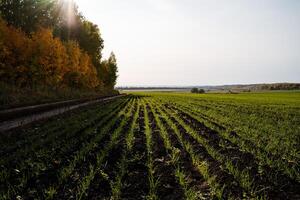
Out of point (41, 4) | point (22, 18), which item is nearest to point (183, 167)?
point (22, 18)

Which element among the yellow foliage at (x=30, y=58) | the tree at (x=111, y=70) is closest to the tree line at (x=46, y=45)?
the yellow foliage at (x=30, y=58)

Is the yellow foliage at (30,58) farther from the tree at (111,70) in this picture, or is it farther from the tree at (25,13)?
the tree at (111,70)

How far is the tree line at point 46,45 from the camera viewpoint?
2850 centimetres

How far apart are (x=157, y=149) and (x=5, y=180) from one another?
4.61 m

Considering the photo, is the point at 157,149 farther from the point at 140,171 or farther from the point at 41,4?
the point at 41,4

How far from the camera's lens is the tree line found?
93.5 ft

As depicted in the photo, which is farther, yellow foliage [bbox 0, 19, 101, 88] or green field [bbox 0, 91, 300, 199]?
yellow foliage [bbox 0, 19, 101, 88]

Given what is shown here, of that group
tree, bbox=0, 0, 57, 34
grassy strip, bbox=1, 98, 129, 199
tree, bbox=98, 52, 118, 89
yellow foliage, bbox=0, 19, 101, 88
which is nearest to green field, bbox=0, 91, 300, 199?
grassy strip, bbox=1, 98, 129, 199

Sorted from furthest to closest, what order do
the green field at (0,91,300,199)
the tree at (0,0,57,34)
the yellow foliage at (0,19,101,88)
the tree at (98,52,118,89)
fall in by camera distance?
the tree at (98,52,118,89) → the tree at (0,0,57,34) → the yellow foliage at (0,19,101,88) → the green field at (0,91,300,199)

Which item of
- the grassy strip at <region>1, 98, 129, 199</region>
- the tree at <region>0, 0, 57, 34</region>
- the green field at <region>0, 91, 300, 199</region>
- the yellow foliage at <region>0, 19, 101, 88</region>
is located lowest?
the green field at <region>0, 91, 300, 199</region>

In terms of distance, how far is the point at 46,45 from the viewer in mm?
30172

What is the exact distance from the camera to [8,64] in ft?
89.0

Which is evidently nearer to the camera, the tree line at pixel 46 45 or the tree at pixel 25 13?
the tree line at pixel 46 45

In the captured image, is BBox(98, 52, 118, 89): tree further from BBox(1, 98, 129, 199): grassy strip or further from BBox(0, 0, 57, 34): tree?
BBox(1, 98, 129, 199): grassy strip
